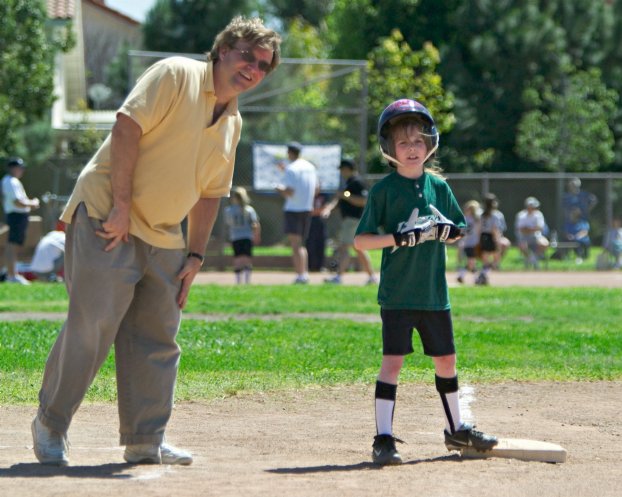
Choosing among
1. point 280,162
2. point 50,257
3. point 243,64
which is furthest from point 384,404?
point 280,162

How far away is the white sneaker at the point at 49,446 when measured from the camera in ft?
18.2

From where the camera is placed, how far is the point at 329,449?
629cm

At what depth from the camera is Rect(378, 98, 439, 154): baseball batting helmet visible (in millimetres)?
6059

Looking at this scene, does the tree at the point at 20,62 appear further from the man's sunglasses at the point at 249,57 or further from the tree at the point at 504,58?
the man's sunglasses at the point at 249,57

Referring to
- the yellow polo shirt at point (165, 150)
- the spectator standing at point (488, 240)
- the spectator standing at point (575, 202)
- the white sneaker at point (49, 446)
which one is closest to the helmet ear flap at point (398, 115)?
the yellow polo shirt at point (165, 150)

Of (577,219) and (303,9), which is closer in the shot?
(577,219)

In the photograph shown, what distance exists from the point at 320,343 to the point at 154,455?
5039 millimetres

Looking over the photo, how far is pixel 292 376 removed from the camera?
8820mm

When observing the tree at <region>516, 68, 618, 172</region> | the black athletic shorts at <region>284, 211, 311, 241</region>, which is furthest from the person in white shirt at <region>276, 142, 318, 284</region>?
the tree at <region>516, 68, 618, 172</region>

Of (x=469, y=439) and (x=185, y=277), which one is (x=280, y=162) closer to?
(x=469, y=439)

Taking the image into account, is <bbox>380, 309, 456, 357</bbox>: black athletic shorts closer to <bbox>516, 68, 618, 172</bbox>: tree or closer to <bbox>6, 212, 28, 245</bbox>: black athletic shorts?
<bbox>6, 212, 28, 245</bbox>: black athletic shorts

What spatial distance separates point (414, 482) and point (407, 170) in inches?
61.0

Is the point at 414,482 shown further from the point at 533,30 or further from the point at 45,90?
the point at 533,30

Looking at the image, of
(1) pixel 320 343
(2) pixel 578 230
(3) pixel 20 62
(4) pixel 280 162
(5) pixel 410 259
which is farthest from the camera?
(2) pixel 578 230
